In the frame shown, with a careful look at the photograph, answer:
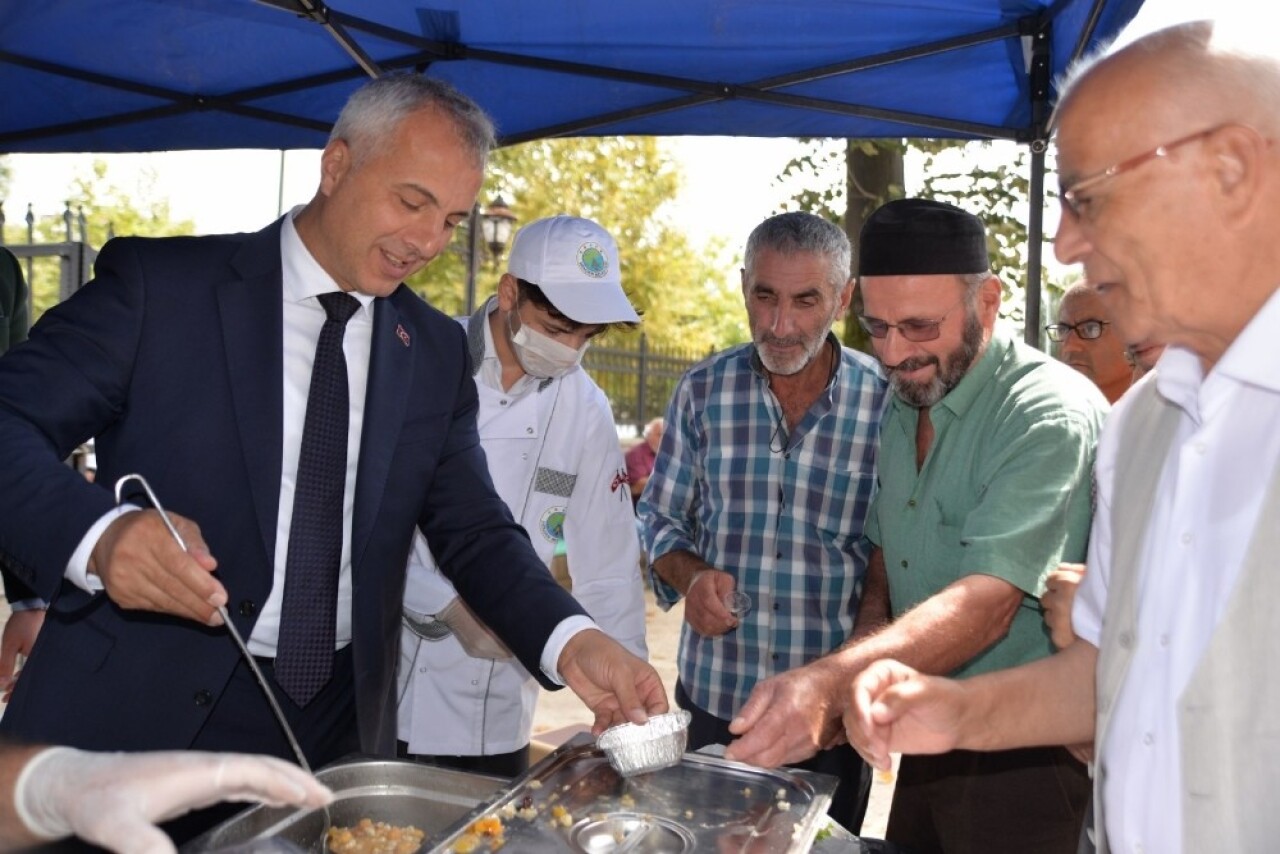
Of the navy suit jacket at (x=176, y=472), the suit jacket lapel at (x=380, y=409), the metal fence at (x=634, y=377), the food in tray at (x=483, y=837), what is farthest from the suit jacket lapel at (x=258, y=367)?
the metal fence at (x=634, y=377)

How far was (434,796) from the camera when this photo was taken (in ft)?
5.54

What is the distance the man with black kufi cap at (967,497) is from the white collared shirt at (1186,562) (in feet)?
2.00

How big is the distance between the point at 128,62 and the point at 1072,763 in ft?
11.2

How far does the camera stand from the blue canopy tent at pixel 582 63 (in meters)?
2.97

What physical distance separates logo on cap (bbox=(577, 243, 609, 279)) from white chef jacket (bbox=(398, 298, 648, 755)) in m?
0.30

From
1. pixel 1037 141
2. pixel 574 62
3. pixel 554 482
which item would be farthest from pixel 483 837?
pixel 1037 141

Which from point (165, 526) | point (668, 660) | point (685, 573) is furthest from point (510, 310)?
point (668, 660)

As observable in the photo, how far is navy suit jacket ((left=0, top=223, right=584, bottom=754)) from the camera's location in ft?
5.68

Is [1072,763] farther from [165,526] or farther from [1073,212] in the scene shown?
[165,526]

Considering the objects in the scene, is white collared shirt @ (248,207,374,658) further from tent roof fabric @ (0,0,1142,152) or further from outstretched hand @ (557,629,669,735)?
tent roof fabric @ (0,0,1142,152)

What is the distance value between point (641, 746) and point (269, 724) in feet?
2.22

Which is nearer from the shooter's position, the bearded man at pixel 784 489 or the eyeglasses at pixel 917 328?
the eyeglasses at pixel 917 328

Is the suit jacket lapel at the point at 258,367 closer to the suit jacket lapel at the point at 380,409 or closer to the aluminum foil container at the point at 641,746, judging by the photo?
the suit jacket lapel at the point at 380,409

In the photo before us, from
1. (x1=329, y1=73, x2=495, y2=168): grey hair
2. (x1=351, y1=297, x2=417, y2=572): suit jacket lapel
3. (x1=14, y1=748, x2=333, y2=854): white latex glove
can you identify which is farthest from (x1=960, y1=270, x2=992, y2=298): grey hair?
(x1=14, y1=748, x2=333, y2=854): white latex glove
